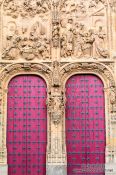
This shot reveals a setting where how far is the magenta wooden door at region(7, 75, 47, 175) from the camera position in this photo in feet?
51.4

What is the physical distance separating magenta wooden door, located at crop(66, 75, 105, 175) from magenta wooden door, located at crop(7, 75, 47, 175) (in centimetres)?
100

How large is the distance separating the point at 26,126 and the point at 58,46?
3282mm

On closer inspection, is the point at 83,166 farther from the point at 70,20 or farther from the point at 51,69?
the point at 70,20

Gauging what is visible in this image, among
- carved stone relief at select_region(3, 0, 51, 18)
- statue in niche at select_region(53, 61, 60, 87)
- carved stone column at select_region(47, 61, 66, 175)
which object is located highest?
carved stone relief at select_region(3, 0, 51, 18)

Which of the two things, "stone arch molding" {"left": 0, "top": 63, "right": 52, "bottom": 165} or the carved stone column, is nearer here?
the carved stone column

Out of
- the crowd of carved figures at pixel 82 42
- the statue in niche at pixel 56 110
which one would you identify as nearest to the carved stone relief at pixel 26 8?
the crowd of carved figures at pixel 82 42

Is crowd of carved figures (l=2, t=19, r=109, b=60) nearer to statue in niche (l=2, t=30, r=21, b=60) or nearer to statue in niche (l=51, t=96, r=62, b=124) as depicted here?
statue in niche (l=2, t=30, r=21, b=60)

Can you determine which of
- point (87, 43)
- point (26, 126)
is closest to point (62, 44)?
point (87, 43)

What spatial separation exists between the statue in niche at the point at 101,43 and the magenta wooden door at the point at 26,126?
2.46 meters

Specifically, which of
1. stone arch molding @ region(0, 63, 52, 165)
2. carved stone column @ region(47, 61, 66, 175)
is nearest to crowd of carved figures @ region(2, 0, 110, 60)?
stone arch molding @ region(0, 63, 52, 165)

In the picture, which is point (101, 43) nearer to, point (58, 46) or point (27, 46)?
point (58, 46)

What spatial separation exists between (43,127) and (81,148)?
162 centimetres

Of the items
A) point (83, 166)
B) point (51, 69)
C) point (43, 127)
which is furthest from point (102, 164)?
point (51, 69)

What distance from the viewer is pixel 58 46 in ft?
53.1
